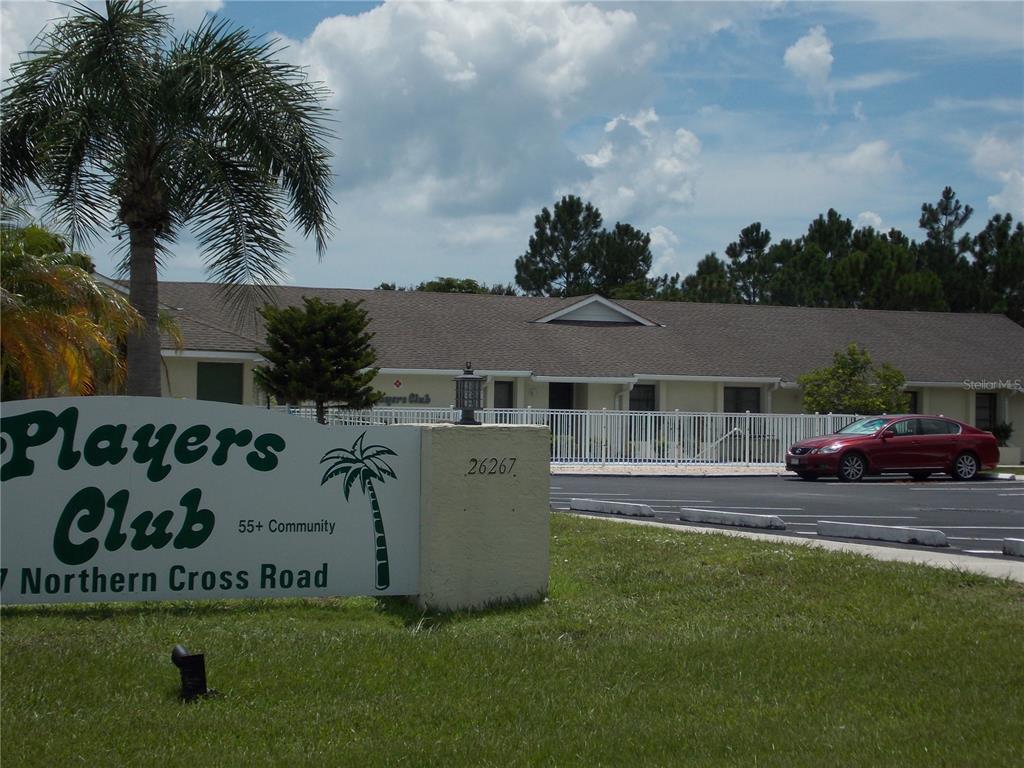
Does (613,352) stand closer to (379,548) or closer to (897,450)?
(897,450)

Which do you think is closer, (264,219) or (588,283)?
(264,219)

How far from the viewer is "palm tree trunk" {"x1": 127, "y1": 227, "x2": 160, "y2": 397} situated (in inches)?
511

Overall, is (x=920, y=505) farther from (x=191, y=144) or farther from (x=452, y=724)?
(x=452, y=724)

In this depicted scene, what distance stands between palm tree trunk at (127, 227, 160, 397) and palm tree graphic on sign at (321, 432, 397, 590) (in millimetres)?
4601

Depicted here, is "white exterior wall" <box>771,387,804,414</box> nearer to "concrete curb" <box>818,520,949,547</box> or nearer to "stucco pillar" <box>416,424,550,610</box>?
"concrete curb" <box>818,520,949,547</box>

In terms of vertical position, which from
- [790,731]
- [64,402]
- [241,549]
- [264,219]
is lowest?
[790,731]

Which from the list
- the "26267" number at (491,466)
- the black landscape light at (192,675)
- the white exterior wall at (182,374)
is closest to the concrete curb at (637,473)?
the white exterior wall at (182,374)

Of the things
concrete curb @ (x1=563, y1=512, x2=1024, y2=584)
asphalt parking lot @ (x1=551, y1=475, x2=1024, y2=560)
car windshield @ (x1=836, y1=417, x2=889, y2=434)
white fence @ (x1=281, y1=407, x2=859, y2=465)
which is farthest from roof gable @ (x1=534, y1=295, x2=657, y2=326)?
concrete curb @ (x1=563, y1=512, x2=1024, y2=584)

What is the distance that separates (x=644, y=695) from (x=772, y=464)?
23.6 meters

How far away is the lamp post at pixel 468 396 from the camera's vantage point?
963 centimetres

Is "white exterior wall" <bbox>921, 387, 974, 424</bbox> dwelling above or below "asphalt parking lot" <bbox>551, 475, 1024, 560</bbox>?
above

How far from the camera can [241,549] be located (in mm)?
8836

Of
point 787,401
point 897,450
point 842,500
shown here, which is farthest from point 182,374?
point 842,500

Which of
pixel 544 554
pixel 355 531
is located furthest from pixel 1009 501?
pixel 355 531
